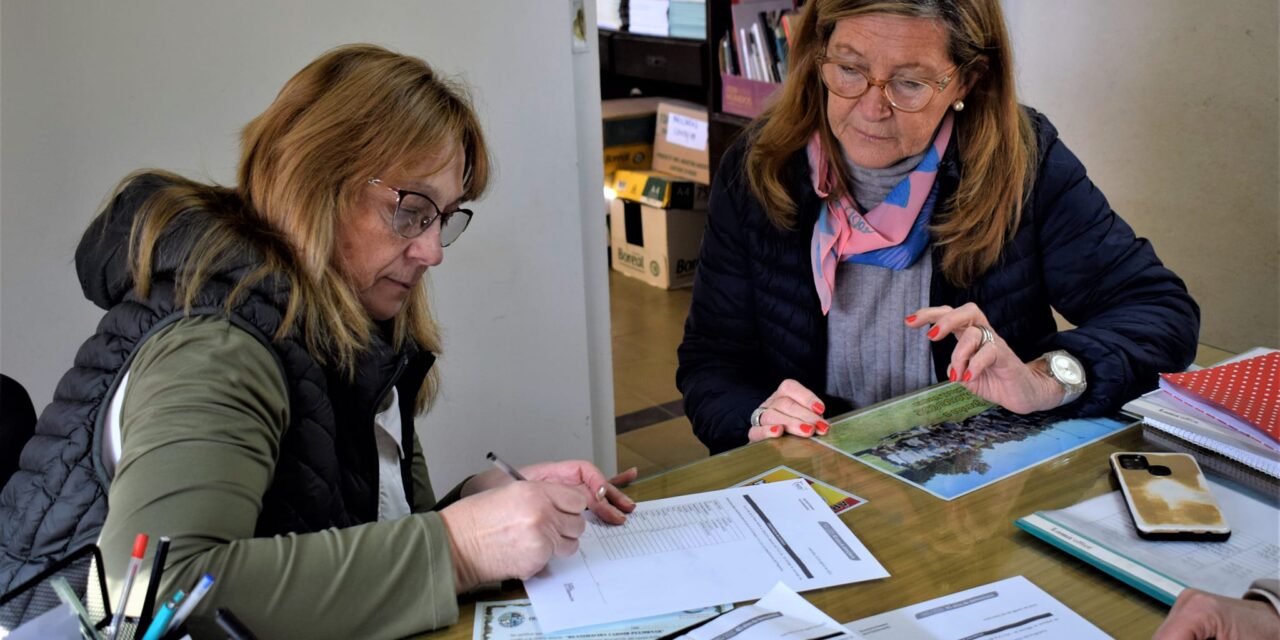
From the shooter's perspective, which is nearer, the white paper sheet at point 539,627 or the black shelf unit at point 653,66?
the white paper sheet at point 539,627

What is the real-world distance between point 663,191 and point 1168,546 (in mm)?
3776

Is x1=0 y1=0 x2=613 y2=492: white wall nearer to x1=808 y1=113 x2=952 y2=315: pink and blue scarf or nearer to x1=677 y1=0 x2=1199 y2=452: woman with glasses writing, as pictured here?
x1=677 y1=0 x2=1199 y2=452: woman with glasses writing

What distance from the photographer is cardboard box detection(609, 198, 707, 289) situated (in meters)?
4.91

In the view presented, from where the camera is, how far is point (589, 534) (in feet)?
4.21

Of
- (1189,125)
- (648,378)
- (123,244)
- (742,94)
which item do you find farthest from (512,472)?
(742,94)

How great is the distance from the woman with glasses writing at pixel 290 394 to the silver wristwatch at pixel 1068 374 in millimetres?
684

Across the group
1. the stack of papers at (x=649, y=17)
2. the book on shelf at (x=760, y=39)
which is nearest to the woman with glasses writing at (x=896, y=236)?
the book on shelf at (x=760, y=39)

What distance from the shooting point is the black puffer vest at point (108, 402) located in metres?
1.15

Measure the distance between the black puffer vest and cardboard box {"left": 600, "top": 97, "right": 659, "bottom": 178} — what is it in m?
4.09

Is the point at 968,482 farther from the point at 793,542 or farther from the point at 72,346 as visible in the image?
the point at 72,346

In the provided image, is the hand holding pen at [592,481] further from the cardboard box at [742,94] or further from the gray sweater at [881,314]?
the cardboard box at [742,94]

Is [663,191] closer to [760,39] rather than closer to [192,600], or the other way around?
[760,39]

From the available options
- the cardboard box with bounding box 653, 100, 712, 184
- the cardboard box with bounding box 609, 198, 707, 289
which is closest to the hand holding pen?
the cardboard box with bounding box 609, 198, 707, 289

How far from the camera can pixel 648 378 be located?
13.1 ft
